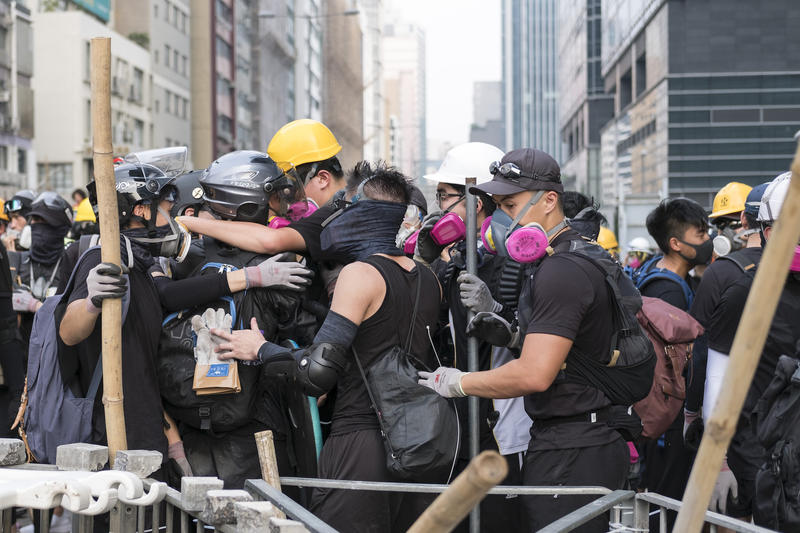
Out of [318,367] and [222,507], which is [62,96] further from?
[222,507]

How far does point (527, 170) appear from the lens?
3.90 m

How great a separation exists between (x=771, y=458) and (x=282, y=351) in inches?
70.5

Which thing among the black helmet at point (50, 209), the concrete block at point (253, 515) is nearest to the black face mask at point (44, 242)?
the black helmet at point (50, 209)

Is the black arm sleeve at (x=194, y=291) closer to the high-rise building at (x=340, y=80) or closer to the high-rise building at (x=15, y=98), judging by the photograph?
the high-rise building at (x=15, y=98)

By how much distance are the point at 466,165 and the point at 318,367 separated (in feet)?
5.81

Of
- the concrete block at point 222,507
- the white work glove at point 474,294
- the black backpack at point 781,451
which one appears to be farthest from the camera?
the white work glove at point 474,294

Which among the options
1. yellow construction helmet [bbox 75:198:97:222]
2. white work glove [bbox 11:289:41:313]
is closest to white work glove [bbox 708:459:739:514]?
white work glove [bbox 11:289:41:313]

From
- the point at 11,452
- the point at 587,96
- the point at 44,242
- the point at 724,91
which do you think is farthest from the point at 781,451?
the point at 587,96

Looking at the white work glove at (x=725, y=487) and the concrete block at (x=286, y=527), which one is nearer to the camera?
the concrete block at (x=286, y=527)

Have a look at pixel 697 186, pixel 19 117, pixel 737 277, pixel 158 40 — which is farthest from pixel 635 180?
pixel 737 277

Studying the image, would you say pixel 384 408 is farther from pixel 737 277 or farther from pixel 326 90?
pixel 326 90

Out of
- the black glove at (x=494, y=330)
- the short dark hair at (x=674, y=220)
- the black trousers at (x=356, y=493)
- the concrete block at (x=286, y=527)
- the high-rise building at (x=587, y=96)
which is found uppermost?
the high-rise building at (x=587, y=96)

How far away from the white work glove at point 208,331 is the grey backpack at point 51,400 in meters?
0.31

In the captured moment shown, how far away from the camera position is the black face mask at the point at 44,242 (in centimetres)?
854
